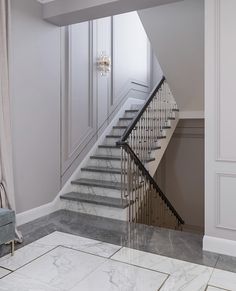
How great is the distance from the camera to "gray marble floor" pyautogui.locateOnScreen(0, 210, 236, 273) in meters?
2.72

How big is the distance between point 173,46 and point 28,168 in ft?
8.71

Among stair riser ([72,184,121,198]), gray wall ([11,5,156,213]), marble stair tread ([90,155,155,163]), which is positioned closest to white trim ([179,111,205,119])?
marble stair tread ([90,155,155,163])

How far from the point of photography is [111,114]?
5660mm

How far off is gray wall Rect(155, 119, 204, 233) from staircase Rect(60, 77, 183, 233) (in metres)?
1.30

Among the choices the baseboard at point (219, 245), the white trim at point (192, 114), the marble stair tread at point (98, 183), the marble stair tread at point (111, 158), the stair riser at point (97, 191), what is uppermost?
the white trim at point (192, 114)

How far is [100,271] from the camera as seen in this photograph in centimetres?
247

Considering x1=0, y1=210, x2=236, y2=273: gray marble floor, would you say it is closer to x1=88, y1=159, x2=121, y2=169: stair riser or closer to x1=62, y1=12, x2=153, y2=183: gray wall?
x1=62, y1=12, x2=153, y2=183: gray wall

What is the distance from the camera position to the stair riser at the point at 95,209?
3.83 m

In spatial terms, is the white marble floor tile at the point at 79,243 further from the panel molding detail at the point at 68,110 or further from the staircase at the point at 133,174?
the panel molding detail at the point at 68,110

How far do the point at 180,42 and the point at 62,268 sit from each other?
327 cm

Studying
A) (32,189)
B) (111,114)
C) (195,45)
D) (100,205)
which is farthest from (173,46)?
(32,189)

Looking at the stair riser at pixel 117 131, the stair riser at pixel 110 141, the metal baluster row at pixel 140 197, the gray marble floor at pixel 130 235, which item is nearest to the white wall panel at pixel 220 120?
the gray marble floor at pixel 130 235

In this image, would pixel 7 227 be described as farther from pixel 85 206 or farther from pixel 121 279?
pixel 85 206

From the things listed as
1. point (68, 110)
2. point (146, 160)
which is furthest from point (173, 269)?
point (68, 110)
